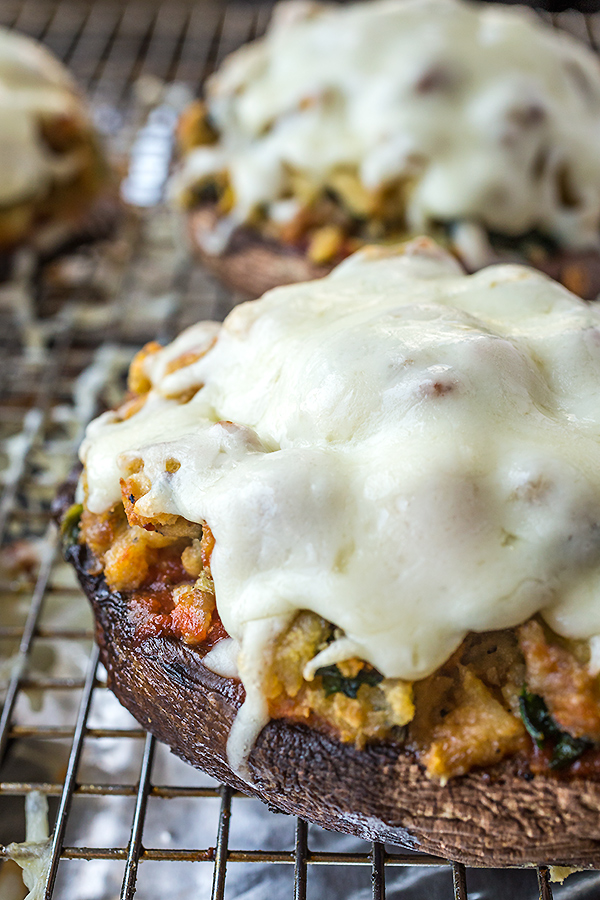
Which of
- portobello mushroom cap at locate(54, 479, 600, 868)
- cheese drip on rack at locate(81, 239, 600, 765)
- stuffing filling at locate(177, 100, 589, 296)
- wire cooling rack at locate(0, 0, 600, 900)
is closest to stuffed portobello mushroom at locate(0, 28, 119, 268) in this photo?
wire cooling rack at locate(0, 0, 600, 900)

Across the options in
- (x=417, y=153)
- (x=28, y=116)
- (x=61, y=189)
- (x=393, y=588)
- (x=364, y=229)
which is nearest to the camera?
(x=393, y=588)

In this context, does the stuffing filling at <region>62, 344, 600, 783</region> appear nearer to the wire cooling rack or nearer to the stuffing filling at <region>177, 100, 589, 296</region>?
the wire cooling rack

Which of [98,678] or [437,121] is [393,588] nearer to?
[98,678]

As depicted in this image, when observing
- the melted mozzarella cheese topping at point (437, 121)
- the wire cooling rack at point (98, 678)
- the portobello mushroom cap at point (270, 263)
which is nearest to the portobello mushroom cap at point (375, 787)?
the wire cooling rack at point (98, 678)

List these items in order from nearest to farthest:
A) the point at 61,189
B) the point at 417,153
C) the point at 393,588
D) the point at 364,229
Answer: the point at 393,588 < the point at 417,153 < the point at 364,229 < the point at 61,189

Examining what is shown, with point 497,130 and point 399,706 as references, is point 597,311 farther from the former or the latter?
point 497,130

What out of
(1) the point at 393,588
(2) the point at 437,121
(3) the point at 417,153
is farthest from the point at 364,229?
(1) the point at 393,588
